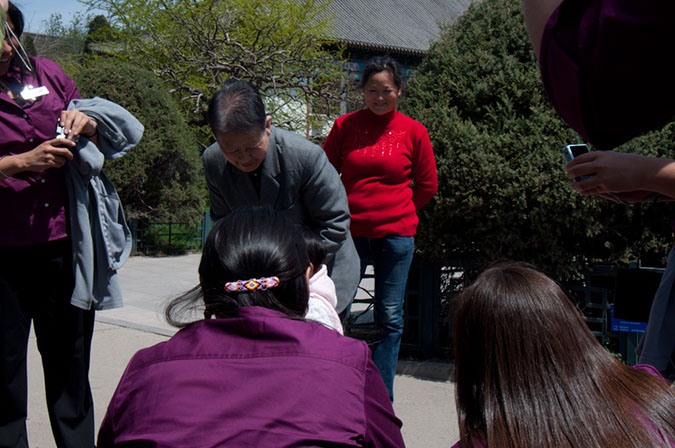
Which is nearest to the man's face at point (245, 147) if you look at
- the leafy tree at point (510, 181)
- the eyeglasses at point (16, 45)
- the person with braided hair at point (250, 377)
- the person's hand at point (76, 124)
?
the person's hand at point (76, 124)

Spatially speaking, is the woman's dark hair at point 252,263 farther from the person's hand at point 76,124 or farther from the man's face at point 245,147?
the person's hand at point 76,124

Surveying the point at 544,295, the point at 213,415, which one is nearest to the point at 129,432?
the point at 213,415

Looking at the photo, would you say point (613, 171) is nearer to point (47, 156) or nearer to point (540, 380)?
point (540, 380)

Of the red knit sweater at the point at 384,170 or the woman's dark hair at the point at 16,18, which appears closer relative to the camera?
the woman's dark hair at the point at 16,18

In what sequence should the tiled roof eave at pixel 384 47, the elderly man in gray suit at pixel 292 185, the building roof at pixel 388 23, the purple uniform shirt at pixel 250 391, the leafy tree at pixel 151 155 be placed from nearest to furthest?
the purple uniform shirt at pixel 250 391
the elderly man in gray suit at pixel 292 185
the leafy tree at pixel 151 155
the tiled roof eave at pixel 384 47
the building roof at pixel 388 23

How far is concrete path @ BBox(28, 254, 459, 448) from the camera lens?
10.5ft

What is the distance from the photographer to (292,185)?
2.67 meters

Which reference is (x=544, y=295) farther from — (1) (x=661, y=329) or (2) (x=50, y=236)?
(2) (x=50, y=236)

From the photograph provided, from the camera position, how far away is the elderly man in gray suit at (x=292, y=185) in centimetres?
263

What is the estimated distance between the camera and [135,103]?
9938 mm

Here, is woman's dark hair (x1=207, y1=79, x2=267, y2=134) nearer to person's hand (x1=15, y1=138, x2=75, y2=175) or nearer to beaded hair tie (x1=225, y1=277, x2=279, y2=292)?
person's hand (x1=15, y1=138, x2=75, y2=175)

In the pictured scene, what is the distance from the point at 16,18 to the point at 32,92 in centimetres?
32

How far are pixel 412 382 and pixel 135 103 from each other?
25.5ft

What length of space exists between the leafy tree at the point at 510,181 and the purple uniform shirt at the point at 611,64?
2.76 metres
